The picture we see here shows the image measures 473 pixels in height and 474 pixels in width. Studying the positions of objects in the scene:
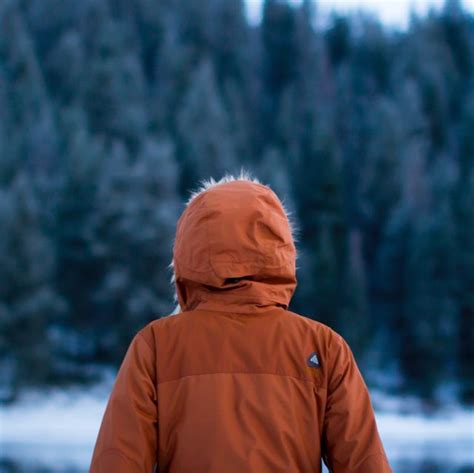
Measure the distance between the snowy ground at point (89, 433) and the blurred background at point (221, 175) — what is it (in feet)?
0.35

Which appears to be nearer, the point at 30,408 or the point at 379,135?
the point at 30,408

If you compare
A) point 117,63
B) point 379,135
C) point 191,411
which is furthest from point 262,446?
point 117,63

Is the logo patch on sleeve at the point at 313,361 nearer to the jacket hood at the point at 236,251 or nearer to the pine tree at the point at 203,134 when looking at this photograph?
the jacket hood at the point at 236,251

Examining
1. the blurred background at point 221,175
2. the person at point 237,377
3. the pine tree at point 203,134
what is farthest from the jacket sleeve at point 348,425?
the pine tree at point 203,134

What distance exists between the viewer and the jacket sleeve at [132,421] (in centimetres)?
238

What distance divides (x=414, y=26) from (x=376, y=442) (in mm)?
Answer: 75937

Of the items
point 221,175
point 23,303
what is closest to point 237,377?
point 23,303

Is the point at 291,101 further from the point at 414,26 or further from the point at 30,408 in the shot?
the point at 30,408

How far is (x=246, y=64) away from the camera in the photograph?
72812mm

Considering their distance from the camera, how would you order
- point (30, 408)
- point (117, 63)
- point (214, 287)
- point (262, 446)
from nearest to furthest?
1. point (262, 446)
2. point (214, 287)
3. point (30, 408)
4. point (117, 63)

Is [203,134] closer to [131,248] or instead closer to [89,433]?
[131,248]

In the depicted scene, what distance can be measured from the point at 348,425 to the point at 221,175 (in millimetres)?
41811

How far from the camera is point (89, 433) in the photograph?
1151 inches

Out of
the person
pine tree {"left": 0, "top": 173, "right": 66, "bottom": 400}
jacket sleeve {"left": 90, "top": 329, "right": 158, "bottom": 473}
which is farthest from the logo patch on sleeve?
pine tree {"left": 0, "top": 173, "right": 66, "bottom": 400}
